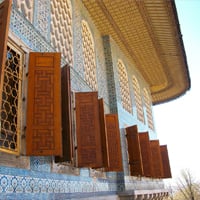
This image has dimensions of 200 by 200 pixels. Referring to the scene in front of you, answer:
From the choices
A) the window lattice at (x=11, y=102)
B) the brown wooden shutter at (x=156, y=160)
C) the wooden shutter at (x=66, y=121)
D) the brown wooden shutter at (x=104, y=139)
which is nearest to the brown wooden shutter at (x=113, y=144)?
the brown wooden shutter at (x=104, y=139)

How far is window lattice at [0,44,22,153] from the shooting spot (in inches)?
108

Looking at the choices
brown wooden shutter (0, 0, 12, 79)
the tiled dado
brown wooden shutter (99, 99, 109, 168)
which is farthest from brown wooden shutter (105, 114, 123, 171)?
brown wooden shutter (0, 0, 12, 79)

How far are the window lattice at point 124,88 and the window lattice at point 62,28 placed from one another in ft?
9.20

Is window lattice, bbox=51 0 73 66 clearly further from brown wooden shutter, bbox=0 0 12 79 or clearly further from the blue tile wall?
brown wooden shutter, bbox=0 0 12 79

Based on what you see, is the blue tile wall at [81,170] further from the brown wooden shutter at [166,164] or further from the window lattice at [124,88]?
the brown wooden shutter at [166,164]

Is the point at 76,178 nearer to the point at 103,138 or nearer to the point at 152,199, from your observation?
the point at 103,138

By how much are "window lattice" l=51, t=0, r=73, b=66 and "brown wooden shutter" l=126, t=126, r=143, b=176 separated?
2.66 meters

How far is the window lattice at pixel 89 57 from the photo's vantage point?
5.64 metres

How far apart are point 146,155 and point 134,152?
634 mm

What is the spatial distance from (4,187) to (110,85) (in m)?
4.70

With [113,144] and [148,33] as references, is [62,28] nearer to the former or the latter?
[113,144]

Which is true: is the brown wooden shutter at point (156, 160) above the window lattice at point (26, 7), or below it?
below

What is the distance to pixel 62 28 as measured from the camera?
482cm

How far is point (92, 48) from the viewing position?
628 centimetres
